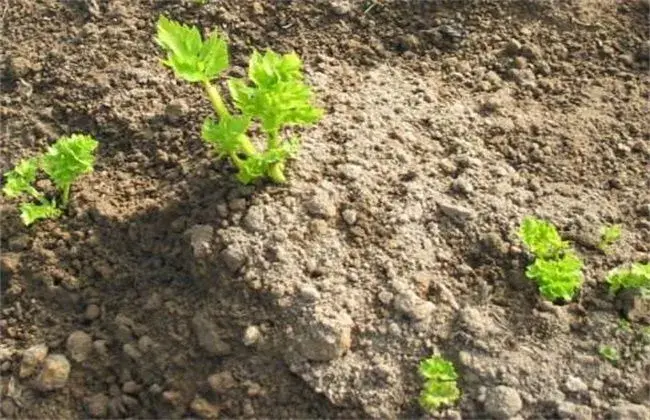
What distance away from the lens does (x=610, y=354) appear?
2930mm

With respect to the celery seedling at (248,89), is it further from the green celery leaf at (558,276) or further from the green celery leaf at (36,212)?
the green celery leaf at (558,276)

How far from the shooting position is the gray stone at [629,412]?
2.83 m

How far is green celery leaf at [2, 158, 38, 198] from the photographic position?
3262mm

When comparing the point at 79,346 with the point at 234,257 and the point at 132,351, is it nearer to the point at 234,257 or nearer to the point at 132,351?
the point at 132,351

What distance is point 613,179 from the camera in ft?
11.0

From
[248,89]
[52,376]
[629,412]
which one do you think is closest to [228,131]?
[248,89]

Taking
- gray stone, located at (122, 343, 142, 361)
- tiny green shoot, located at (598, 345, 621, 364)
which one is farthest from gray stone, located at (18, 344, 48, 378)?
tiny green shoot, located at (598, 345, 621, 364)

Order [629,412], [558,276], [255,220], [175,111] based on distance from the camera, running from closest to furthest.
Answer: [629,412], [558,276], [255,220], [175,111]

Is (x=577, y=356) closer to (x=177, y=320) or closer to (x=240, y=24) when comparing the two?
(x=177, y=320)

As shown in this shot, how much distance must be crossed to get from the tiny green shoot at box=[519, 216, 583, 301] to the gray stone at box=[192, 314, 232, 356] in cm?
110

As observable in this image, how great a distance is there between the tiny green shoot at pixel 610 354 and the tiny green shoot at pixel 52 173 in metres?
1.96

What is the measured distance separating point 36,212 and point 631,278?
7.25 ft

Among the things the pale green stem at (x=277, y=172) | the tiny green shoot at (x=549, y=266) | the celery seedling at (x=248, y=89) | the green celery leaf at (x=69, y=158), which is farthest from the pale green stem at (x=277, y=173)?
the tiny green shoot at (x=549, y=266)

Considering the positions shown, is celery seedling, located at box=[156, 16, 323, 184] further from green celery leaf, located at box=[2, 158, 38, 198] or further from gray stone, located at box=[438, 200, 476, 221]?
green celery leaf, located at box=[2, 158, 38, 198]
